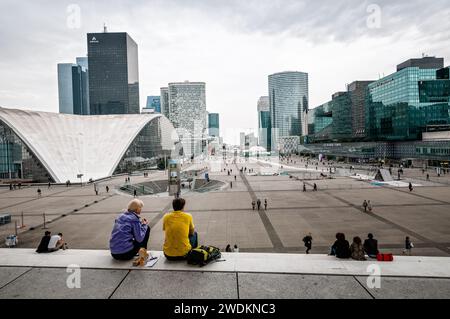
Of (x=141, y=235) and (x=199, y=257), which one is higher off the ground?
(x=141, y=235)

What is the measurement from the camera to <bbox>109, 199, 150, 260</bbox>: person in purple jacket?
17.6ft

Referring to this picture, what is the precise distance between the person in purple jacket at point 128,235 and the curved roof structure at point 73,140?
165 ft

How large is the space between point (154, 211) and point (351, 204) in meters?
17.9

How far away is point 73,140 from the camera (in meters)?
57.3

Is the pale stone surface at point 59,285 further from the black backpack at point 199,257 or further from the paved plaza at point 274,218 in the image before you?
the paved plaza at point 274,218

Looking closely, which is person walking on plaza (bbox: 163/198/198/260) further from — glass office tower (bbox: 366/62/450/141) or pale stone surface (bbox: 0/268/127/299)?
glass office tower (bbox: 366/62/450/141)

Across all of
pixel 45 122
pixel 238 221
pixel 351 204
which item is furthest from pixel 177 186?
pixel 45 122

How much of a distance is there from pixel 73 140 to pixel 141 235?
196 ft

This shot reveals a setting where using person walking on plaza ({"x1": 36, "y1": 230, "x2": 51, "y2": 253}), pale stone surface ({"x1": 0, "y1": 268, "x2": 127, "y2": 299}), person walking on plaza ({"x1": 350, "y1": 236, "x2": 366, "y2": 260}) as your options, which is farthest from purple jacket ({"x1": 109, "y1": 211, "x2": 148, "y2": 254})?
person walking on plaza ({"x1": 350, "y1": 236, "x2": 366, "y2": 260})

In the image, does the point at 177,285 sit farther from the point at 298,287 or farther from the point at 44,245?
the point at 44,245
